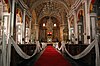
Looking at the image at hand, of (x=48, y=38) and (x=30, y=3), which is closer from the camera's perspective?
(x=30, y=3)

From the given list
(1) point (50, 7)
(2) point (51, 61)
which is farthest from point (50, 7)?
(2) point (51, 61)

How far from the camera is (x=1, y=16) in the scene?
1081cm

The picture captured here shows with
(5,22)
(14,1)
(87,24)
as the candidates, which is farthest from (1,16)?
(87,24)

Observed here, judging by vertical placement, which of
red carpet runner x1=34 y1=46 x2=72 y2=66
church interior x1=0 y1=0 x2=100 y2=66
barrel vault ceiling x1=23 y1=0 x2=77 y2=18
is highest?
barrel vault ceiling x1=23 y1=0 x2=77 y2=18

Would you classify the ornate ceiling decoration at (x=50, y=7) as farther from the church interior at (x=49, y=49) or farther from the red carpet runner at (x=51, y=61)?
the red carpet runner at (x=51, y=61)

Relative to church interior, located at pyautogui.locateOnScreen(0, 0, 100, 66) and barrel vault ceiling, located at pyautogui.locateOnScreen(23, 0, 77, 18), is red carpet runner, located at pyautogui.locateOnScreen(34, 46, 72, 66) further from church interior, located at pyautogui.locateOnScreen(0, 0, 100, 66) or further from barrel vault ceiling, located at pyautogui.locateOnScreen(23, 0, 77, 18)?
barrel vault ceiling, located at pyautogui.locateOnScreen(23, 0, 77, 18)

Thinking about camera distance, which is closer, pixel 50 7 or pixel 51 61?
pixel 51 61

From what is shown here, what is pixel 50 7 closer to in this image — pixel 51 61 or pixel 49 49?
pixel 49 49

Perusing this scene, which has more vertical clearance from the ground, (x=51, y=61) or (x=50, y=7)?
(x=50, y=7)

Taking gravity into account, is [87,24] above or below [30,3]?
below

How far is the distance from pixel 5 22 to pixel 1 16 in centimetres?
64

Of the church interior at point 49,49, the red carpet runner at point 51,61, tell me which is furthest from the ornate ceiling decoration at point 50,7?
the red carpet runner at point 51,61

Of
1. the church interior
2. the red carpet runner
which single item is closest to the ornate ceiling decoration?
the church interior

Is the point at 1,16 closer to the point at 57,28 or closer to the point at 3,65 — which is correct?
the point at 3,65
